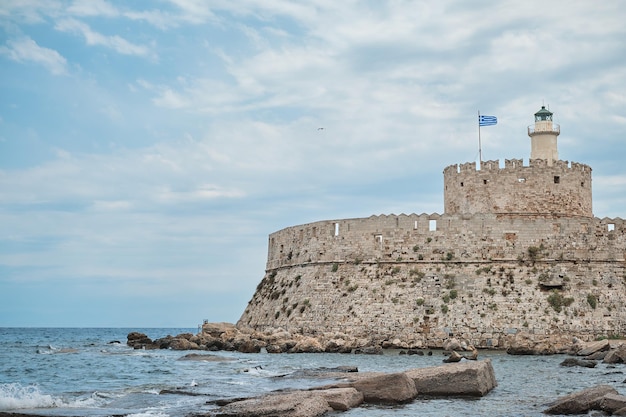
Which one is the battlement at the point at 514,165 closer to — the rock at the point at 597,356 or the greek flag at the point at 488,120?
the greek flag at the point at 488,120

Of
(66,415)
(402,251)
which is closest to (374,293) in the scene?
(402,251)

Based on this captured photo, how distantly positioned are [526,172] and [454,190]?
10.0ft

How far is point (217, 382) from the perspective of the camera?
60.0 feet

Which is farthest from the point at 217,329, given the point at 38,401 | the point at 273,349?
the point at 38,401

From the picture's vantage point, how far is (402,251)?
3075cm

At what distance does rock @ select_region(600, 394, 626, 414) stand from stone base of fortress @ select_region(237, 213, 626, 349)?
574 inches

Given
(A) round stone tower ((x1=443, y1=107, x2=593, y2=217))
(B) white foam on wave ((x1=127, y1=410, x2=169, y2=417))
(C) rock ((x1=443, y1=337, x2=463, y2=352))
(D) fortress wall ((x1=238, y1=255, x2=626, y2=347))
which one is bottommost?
(B) white foam on wave ((x1=127, y1=410, x2=169, y2=417))

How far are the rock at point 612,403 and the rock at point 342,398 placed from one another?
4.08 m

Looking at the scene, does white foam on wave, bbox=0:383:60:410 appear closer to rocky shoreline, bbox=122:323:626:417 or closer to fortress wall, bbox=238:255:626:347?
rocky shoreline, bbox=122:323:626:417

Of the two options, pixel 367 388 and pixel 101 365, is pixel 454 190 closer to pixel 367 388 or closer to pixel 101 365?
pixel 101 365

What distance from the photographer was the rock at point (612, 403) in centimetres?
1249

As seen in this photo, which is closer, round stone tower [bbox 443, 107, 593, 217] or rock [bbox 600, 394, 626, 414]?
rock [bbox 600, 394, 626, 414]

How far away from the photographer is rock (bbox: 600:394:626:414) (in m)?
12.5

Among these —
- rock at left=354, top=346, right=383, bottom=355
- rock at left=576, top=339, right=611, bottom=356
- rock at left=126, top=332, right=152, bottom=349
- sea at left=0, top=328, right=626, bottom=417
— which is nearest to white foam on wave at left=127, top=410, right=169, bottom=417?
sea at left=0, top=328, right=626, bottom=417
